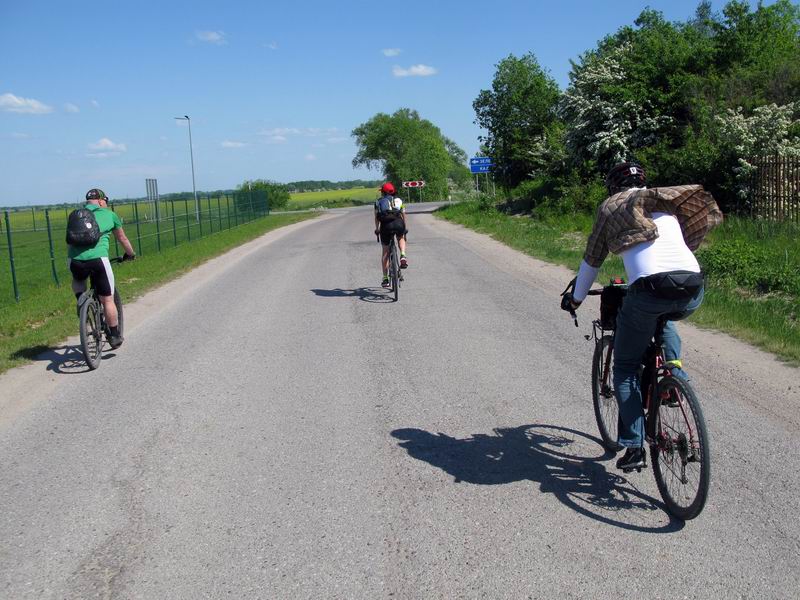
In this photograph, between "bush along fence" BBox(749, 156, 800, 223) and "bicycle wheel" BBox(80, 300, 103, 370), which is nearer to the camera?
"bicycle wheel" BBox(80, 300, 103, 370)

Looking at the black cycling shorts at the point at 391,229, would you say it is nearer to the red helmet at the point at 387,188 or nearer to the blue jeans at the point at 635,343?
the red helmet at the point at 387,188

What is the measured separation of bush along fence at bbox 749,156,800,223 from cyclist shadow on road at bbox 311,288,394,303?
8798 mm

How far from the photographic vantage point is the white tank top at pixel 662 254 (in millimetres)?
3729

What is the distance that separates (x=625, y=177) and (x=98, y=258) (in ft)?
19.6

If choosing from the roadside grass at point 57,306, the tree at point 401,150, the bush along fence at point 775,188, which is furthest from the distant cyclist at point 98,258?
the tree at point 401,150

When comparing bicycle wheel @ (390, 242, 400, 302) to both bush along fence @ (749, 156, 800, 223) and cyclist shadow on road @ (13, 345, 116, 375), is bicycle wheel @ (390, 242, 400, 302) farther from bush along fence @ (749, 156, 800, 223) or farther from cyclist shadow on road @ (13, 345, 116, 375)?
bush along fence @ (749, 156, 800, 223)

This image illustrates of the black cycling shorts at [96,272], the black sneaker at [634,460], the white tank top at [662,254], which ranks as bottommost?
the black sneaker at [634,460]

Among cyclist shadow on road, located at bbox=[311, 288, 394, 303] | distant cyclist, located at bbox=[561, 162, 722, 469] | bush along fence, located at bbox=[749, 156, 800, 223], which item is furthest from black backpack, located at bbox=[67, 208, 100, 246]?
bush along fence, located at bbox=[749, 156, 800, 223]

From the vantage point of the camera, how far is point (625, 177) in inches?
160

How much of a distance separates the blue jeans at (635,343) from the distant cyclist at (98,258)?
5972 mm

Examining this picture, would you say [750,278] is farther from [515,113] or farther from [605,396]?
[515,113]

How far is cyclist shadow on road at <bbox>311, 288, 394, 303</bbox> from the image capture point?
11625 millimetres

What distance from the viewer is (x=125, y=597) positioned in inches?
129

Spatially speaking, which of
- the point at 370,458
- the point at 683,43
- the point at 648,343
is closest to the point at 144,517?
the point at 370,458
